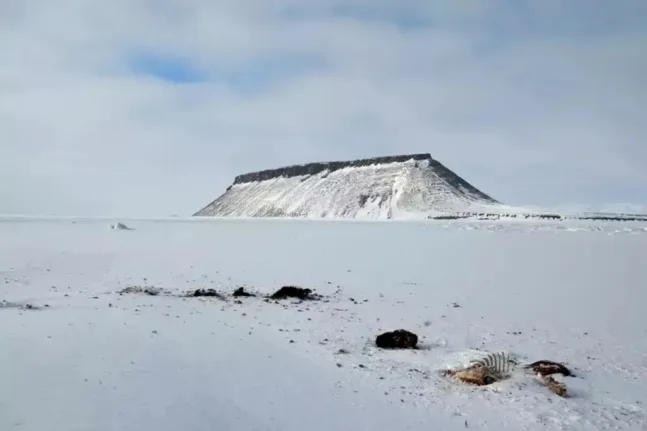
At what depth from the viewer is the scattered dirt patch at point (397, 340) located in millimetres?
9783

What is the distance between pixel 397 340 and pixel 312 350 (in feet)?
5.33

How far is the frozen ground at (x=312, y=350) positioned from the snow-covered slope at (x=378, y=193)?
383ft

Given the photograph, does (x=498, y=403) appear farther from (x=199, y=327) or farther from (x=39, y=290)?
(x=39, y=290)

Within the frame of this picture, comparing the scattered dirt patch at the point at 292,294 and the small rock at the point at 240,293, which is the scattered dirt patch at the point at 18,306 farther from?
the scattered dirt patch at the point at 292,294

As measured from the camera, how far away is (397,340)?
9859mm

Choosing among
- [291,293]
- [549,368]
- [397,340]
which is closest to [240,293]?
[291,293]

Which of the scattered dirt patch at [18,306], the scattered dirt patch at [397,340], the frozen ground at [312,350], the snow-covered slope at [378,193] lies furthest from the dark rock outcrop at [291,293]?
the snow-covered slope at [378,193]

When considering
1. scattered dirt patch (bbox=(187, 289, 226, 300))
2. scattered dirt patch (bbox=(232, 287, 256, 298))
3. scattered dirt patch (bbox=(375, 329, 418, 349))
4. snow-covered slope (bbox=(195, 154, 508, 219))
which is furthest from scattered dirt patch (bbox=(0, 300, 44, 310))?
snow-covered slope (bbox=(195, 154, 508, 219))

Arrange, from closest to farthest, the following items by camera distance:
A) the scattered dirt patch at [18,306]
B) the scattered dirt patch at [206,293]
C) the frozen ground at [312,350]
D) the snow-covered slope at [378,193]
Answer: the frozen ground at [312,350] → the scattered dirt patch at [18,306] → the scattered dirt patch at [206,293] → the snow-covered slope at [378,193]

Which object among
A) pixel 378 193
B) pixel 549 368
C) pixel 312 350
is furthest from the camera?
pixel 378 193

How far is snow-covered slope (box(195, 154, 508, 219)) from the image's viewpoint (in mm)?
146250

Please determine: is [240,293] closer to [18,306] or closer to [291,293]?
[291,293]

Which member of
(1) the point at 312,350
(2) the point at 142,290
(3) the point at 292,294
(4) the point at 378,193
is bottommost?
(1) the point at 312,350

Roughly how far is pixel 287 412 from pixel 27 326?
5990 mm
